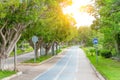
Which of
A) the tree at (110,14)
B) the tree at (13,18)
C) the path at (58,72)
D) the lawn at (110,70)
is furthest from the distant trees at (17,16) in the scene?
the lawn at (110,70)

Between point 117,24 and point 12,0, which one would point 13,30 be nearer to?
point 12,0

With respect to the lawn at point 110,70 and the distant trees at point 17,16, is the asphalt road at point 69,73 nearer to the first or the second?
the lawn at point 110,70

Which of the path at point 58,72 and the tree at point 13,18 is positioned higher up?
the tree at point 13,18

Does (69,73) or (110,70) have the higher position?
(110,70)

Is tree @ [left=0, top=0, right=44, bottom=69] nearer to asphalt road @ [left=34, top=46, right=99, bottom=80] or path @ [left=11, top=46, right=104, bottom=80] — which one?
path @ [left=11, top=46, right=104, bottom=80]

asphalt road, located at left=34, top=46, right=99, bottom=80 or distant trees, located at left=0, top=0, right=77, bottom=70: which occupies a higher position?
distant trees, located at left=0, top=0, right=77, bottom=70

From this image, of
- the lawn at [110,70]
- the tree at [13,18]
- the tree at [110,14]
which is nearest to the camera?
the tree at [13,18]

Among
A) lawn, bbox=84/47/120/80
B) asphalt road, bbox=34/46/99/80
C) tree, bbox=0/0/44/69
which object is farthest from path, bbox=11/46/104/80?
tree, bbox=0/0/44/69

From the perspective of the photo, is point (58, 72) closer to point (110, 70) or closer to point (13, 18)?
point (110, 70)

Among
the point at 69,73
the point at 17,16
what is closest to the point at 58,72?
the point at 69,73

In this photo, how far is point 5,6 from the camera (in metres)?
24.1

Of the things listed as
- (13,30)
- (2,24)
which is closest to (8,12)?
(2,24)

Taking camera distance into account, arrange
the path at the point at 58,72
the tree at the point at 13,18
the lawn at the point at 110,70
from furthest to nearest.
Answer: the path at the point at 58,72, the lawn at the point at 110,70, the tree at the point at 13,18

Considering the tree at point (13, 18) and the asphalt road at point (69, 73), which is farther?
the asphalt road at point (69, 73)
